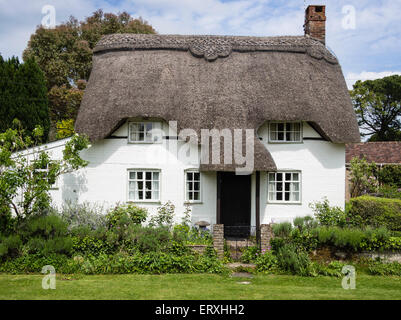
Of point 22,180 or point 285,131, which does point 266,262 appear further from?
point 22,180

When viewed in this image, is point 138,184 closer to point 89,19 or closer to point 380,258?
point 380,258

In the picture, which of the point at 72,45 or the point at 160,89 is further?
the point at 72,45

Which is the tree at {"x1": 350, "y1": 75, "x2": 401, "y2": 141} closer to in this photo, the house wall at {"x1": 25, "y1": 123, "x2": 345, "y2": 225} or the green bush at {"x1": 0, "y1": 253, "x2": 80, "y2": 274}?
the house wall at {"x1": 25, "y1": 123, "x2": 345, "y2": 225}

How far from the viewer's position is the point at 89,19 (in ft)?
93.6

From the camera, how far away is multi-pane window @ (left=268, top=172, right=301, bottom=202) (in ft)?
47.3

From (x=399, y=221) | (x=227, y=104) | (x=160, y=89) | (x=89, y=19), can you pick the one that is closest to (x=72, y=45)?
(x=89, y=19)

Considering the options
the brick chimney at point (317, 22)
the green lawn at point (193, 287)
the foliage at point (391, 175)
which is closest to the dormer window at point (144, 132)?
the green lawn at point (193, 287)

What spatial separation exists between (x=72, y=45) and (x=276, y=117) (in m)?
19.0

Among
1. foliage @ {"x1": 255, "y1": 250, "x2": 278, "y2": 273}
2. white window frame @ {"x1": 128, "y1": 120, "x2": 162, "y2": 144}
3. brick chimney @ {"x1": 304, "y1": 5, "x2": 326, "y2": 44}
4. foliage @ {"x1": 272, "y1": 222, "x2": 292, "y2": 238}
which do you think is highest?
brick chimney @ {"x1": 304, "y1": 5, "x2": 326, "y2": 44}

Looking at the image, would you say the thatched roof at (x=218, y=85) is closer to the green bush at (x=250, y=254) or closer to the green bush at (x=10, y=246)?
the green bush at (x=250, y=254)

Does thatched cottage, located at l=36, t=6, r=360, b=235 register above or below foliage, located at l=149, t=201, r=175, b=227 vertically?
above

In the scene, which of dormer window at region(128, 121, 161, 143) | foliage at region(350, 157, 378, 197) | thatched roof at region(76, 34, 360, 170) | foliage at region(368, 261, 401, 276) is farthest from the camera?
foliage at region(350, 157, 378, 197)

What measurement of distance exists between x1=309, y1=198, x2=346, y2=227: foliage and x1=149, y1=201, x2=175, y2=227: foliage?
5.26m

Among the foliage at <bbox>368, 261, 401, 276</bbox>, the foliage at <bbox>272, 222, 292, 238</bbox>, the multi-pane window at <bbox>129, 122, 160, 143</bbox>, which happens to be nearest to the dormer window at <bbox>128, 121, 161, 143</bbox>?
the multi-pane window at <bbox>129, 122, 160, 143</bbox>
